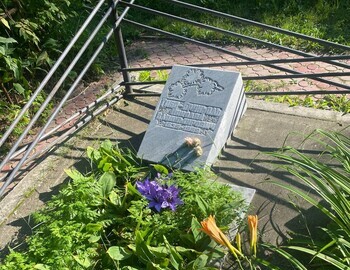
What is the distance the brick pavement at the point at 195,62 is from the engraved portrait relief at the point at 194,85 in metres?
1.16

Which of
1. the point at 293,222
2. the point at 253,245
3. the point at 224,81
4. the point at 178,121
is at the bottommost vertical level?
the point at 253,245

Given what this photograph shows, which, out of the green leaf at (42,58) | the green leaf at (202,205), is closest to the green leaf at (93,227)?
the green leaf at (202,205)

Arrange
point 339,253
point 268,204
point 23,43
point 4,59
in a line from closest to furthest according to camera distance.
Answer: point 339,253, point 268,204, point 4,59, point 23,43

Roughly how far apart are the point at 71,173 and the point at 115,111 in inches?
37.3

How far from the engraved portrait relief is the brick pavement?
1.16 metres

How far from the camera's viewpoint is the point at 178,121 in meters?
2.88

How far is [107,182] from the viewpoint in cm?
261

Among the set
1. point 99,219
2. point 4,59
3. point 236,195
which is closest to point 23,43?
point 4,59

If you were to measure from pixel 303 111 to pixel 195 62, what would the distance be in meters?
1.91

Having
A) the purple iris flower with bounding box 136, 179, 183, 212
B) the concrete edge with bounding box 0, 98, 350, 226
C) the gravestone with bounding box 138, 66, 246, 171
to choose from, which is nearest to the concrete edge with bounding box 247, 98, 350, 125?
the concrete edge with bounding box 0, 98, 350, 226

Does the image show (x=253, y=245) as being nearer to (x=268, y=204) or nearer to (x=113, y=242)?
(x=268, y=204)

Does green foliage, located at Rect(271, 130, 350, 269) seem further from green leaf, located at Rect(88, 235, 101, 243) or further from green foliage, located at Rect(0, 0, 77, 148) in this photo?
green foliage, located at Rect(0, 0, 77, 148)

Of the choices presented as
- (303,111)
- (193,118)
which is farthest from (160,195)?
(303,111)

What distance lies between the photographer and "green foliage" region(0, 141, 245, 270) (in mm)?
2162
